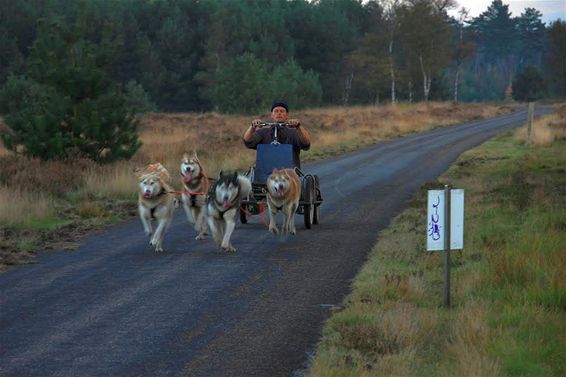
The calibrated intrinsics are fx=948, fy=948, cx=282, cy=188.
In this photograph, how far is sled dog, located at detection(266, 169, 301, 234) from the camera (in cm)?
1397

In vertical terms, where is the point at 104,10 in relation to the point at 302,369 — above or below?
above

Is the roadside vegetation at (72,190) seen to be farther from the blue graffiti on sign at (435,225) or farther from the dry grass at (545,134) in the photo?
the dry grass at (545,134)

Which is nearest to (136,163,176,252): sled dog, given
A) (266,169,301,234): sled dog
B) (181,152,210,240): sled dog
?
(181,152,210,240): sled dog

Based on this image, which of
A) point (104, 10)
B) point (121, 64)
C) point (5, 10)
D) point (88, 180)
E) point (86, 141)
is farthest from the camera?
point (104, 10)

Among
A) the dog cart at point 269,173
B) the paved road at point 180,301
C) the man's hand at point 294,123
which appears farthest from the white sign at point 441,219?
the man's hand at point 294,123

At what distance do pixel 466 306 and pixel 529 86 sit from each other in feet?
346

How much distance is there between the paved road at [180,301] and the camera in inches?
297

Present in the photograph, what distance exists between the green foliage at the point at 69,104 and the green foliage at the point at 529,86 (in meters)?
90.1

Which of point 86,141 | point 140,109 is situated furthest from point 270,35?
point 86,141

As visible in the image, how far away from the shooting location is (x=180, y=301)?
982 centimetres

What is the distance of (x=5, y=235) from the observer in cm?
1491

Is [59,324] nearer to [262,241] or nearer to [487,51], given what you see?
[262,241]

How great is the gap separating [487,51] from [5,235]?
172m

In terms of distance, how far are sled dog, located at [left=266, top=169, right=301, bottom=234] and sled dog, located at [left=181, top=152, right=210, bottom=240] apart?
99cm
